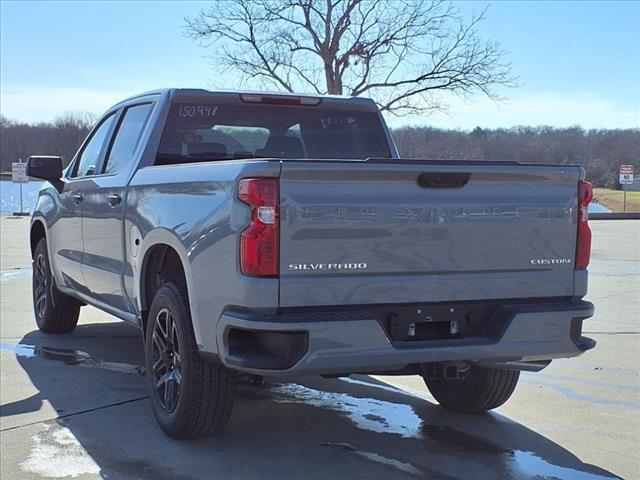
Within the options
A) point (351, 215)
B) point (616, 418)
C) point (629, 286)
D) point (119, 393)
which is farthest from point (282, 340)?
point (629, 286)

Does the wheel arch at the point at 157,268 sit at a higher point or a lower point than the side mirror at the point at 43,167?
lower

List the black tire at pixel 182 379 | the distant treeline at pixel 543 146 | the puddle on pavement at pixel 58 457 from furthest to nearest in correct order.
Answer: the distant treeline at pixel 543 146 → the black tire at pixel 182 379 → the puddle on pavement at pixel 58 457

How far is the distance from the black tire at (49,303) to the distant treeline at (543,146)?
8.27 m

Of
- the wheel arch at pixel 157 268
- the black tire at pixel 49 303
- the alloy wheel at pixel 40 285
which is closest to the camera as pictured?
the wheel arch at pixel 157 268

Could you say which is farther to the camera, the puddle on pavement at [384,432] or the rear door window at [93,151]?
the rear door window at [93,151]

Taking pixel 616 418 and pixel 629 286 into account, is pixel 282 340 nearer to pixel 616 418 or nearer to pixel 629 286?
pixel 616 418

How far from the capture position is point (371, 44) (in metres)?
25.1

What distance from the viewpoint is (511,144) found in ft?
67.0

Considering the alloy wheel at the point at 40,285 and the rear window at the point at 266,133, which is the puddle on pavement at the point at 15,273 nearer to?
the alloy wheel at the point at 40,285

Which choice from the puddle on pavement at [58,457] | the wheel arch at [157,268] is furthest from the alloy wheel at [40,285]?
Result: the puddle on pavement at [58,457]

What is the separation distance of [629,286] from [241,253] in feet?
29.2

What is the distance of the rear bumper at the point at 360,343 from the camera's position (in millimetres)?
3570

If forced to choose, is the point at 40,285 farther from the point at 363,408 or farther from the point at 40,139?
the point at 40,139

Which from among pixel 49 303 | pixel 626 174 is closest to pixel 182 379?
pixel 49 303
